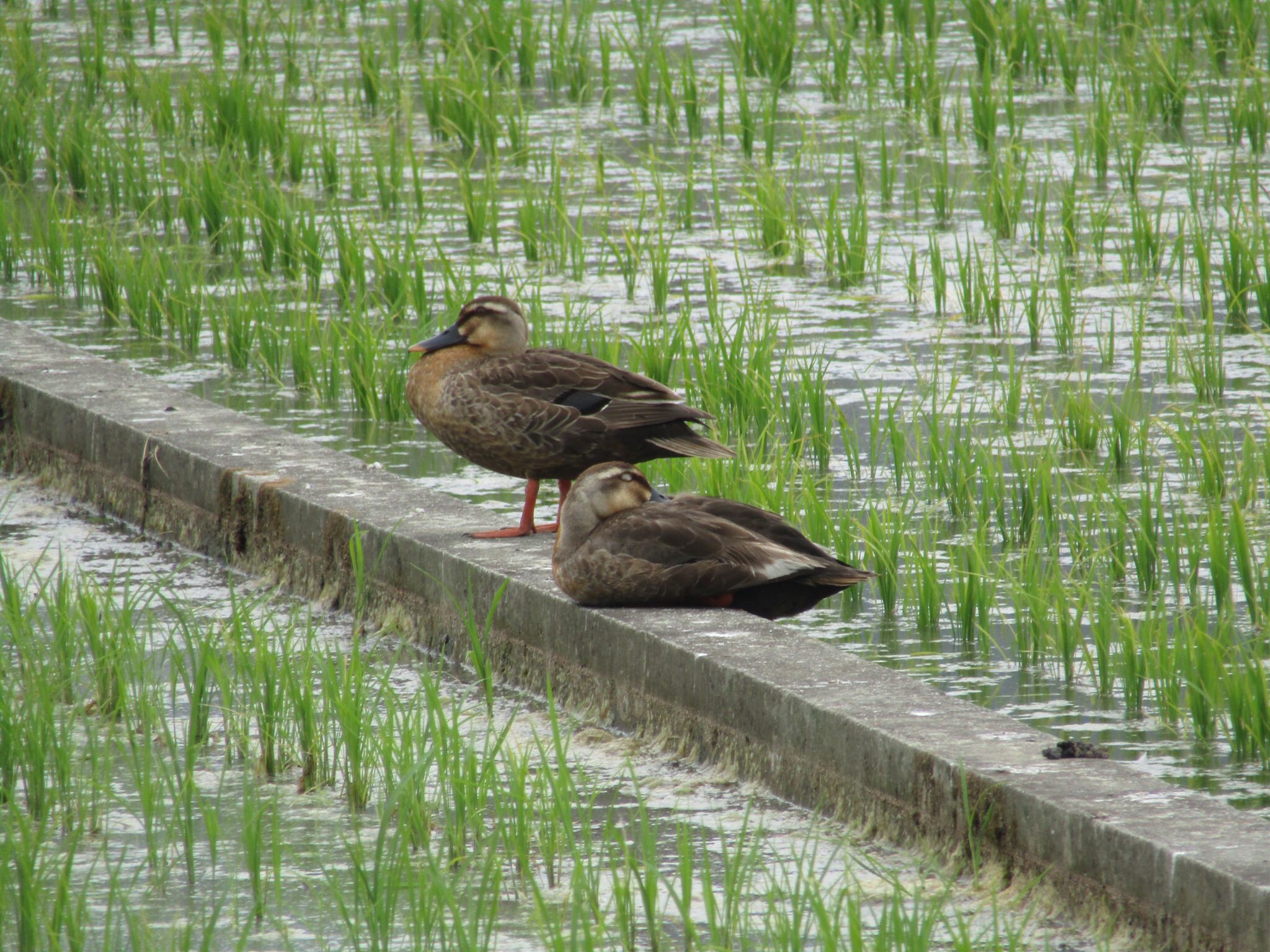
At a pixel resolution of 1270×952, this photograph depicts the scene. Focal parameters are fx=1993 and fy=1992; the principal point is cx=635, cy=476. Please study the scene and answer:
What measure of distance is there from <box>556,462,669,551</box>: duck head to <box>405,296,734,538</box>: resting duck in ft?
1.22

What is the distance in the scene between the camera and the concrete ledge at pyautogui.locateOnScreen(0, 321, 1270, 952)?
9.59ft

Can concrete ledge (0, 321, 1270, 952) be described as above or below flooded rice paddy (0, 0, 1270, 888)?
below

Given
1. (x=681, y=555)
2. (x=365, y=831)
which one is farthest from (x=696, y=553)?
(x=365, y=831)

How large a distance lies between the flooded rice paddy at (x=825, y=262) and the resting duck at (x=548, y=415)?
1.15ft

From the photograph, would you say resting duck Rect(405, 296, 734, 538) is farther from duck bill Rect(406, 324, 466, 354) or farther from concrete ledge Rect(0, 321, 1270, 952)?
concrete ledge Rect(0, 321, 1270, 952)

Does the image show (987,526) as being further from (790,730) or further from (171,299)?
(171,299)

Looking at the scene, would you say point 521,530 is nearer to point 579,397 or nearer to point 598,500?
point 579,397

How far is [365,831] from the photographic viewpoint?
10.9ft

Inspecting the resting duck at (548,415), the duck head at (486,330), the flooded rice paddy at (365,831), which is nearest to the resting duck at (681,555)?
→ the flooded rice paddy at (365,831)

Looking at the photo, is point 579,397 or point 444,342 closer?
point 579,397

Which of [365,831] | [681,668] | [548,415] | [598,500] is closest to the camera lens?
[365,831]

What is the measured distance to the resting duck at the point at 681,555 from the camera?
13.2 ft

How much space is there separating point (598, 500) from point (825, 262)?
339cm

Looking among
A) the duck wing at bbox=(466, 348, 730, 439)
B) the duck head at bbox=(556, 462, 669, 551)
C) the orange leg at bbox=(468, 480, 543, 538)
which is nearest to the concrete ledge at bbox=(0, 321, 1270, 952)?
the orange leg at bbox=(468, 480, 543, 538)
